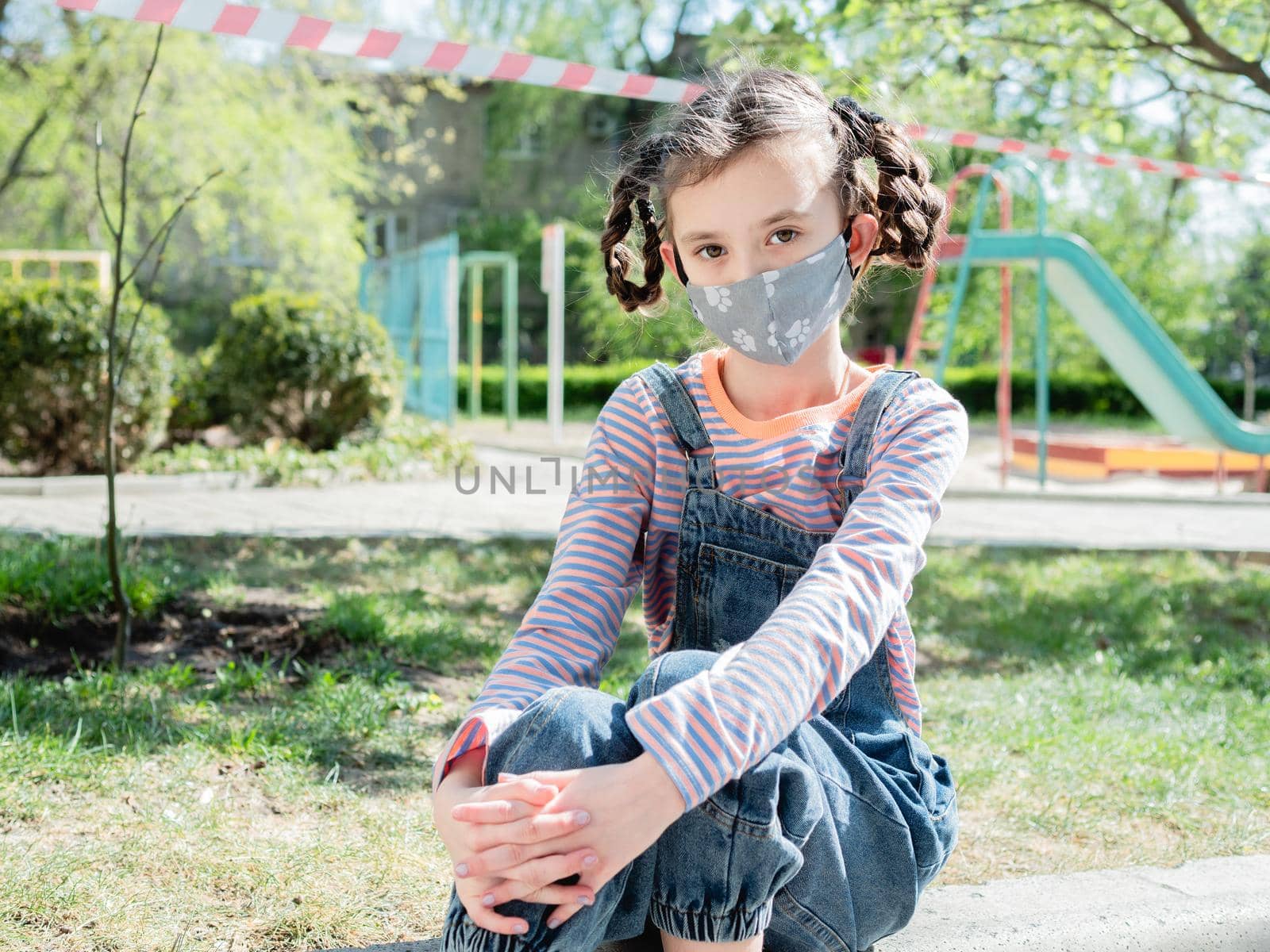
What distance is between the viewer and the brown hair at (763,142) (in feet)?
5.81

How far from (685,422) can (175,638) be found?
2.32 metres

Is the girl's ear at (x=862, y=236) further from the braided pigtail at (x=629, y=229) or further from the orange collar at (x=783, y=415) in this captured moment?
the braided pigtail at (x=629, y=229)

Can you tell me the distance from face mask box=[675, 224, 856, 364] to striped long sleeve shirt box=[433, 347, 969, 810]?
0.10 metres

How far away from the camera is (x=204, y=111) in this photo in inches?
497

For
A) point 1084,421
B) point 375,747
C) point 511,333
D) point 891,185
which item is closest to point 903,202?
point 891,185

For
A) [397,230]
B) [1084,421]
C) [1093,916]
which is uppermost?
[397,230]

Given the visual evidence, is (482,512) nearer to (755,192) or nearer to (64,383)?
(64,383)

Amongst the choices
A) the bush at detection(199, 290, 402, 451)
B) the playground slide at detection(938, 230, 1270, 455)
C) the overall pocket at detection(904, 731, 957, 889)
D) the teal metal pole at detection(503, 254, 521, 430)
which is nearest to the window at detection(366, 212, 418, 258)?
the teal metal pole at detection(503, 254, 521, 430)

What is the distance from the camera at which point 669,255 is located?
197 cm

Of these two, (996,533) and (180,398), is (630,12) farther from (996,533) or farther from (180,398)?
(996,533)

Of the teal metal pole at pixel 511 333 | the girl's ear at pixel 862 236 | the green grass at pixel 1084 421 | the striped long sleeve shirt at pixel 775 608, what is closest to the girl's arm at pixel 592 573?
the striped long sleeve shirt at pixel 775 608

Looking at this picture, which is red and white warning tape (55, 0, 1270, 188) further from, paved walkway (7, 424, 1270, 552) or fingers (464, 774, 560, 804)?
fingers (464, 774, 560, 804)

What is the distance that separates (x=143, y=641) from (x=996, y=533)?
474 centimetres

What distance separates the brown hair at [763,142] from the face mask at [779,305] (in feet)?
0.33
